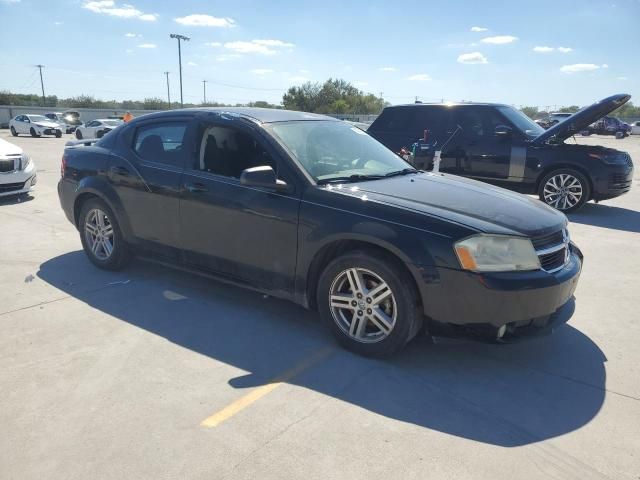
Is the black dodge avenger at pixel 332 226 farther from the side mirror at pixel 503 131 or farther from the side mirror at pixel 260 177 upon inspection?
the side mirror at pixel 503 131

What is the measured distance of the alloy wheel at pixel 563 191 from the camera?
8.65m

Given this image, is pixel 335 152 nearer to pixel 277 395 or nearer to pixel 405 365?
pixel 405 365

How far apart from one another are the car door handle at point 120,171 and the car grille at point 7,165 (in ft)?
16.0

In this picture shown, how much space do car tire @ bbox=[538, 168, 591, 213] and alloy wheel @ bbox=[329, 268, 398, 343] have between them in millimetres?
6400

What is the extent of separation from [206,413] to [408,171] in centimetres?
269

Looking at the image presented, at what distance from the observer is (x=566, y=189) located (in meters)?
8.71

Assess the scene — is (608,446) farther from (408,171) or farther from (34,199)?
(34,199)

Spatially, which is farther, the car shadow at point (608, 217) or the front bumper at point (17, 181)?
the front bumper at point (17, 181)

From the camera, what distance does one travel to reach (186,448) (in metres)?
2.54

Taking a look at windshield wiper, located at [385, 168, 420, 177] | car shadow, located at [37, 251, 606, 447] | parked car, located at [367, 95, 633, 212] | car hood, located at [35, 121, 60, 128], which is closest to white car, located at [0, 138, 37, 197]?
car shadow, located at [37, 251, 606, 447]

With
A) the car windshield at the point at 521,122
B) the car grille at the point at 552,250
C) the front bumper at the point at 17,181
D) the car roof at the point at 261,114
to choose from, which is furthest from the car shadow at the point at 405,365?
the car windshield at the point at 521,122

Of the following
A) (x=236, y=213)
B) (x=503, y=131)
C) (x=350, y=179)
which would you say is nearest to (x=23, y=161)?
(x=236, y=213)

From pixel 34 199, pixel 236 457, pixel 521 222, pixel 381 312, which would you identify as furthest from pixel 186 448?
pixel 34 199

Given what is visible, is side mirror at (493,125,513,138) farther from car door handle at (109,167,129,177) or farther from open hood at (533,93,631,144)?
car door handle at (109,167,129,177)
